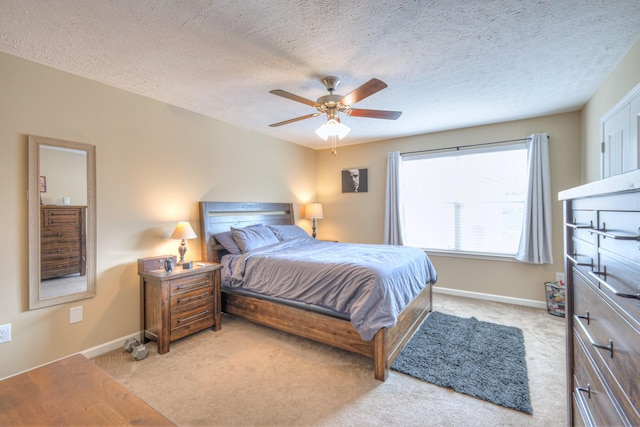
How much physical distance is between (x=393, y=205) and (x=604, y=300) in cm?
388

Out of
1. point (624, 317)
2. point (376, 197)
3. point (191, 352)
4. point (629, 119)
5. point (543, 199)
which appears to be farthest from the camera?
point (376, 197)

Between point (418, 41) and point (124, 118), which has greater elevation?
point (418, 41)

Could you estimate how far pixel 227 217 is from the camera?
12.6ft

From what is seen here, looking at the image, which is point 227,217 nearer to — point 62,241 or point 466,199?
point 62,241

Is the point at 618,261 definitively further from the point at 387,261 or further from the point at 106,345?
the point at 106,345

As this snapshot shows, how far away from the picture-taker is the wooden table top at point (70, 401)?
918mm

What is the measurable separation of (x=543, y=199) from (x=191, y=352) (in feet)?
14.5

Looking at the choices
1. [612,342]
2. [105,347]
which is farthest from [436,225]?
[105,347]

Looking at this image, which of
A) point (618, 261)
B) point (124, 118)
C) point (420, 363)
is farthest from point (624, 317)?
point (124, 118)

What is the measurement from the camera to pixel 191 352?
2.65 meters

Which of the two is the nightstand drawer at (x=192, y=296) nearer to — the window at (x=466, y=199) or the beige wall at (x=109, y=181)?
the beige wall at (x=109, y=181)

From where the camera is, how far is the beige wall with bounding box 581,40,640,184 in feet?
7.19

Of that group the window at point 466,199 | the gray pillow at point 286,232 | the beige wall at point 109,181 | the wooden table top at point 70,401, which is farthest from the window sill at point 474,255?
the wooden table top at point 70,401

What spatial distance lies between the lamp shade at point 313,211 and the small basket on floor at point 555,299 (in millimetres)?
3421
